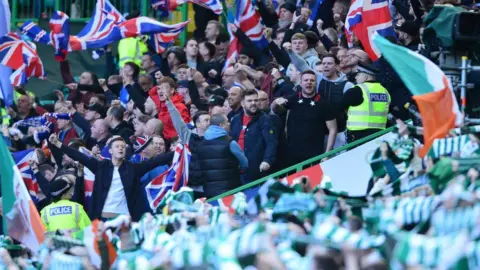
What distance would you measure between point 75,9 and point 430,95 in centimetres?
1338

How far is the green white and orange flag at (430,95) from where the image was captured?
1220 centimetres

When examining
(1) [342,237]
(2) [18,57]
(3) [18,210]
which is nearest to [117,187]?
(3) [18,210]

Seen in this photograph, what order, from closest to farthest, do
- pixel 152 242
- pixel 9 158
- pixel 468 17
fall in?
1. pixel 152 242
2. pixel 468 17
3. pixel 9 158

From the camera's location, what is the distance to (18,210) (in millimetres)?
13812

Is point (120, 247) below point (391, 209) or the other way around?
below

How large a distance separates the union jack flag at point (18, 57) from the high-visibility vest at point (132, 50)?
5.35 feet

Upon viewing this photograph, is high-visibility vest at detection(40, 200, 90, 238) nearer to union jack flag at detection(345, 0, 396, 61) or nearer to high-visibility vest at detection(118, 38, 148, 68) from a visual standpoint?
union jack flag at detection(345, 0, 396, 61)

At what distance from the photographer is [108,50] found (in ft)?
76.0

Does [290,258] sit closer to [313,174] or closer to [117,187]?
[313,174]

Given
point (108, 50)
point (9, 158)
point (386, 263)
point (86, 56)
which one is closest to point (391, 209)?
point (386, 263)

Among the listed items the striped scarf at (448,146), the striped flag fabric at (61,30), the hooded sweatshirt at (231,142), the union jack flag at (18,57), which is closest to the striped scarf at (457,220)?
the striped scarf at (448,146)

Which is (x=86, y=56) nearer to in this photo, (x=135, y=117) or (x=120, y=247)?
(x=135, y=117)

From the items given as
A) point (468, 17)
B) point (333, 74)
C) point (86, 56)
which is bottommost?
point (86, 56)

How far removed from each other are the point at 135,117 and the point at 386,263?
9.82 metres
